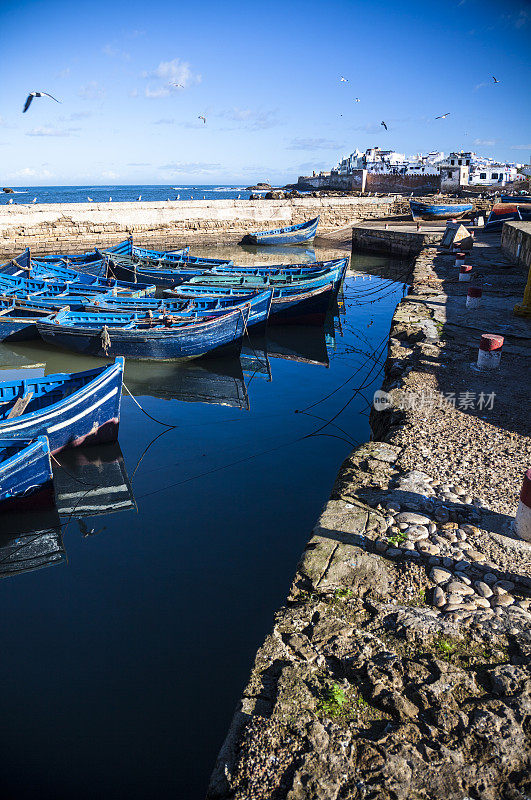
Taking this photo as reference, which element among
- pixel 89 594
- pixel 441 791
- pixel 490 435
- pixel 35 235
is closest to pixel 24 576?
pixel 89 594

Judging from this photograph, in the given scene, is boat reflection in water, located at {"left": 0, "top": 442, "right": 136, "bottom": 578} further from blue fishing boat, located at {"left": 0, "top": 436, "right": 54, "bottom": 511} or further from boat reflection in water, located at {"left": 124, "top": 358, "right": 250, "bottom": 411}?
boat reflection in water, located at {"left": 124, "top": 358, "right": 250, "bottom": 411}

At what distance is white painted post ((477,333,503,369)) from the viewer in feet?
25.1

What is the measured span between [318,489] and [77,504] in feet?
11.4

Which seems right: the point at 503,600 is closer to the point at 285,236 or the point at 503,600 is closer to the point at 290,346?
the point at 290,346

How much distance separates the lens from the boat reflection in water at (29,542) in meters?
5.83

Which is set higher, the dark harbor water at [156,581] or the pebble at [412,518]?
the pebble at [412,518]

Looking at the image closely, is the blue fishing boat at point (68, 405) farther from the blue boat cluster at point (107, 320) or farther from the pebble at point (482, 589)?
the pebble at point (482, 589)

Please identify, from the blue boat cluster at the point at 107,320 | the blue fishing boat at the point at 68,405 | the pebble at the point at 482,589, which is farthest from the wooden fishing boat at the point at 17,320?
the pebble at the point at 482,589

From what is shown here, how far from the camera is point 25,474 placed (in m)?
6.11

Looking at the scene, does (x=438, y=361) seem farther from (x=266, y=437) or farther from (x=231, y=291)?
(x=231, y=291)

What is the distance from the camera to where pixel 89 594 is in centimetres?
531

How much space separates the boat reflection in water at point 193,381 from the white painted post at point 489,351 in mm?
4559

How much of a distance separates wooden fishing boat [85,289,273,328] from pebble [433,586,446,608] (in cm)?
962

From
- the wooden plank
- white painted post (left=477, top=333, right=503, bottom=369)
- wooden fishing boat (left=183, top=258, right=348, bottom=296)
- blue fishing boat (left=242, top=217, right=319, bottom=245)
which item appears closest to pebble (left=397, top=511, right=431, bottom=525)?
white painted post (left=477, top=333, right=503, bottom=369)
